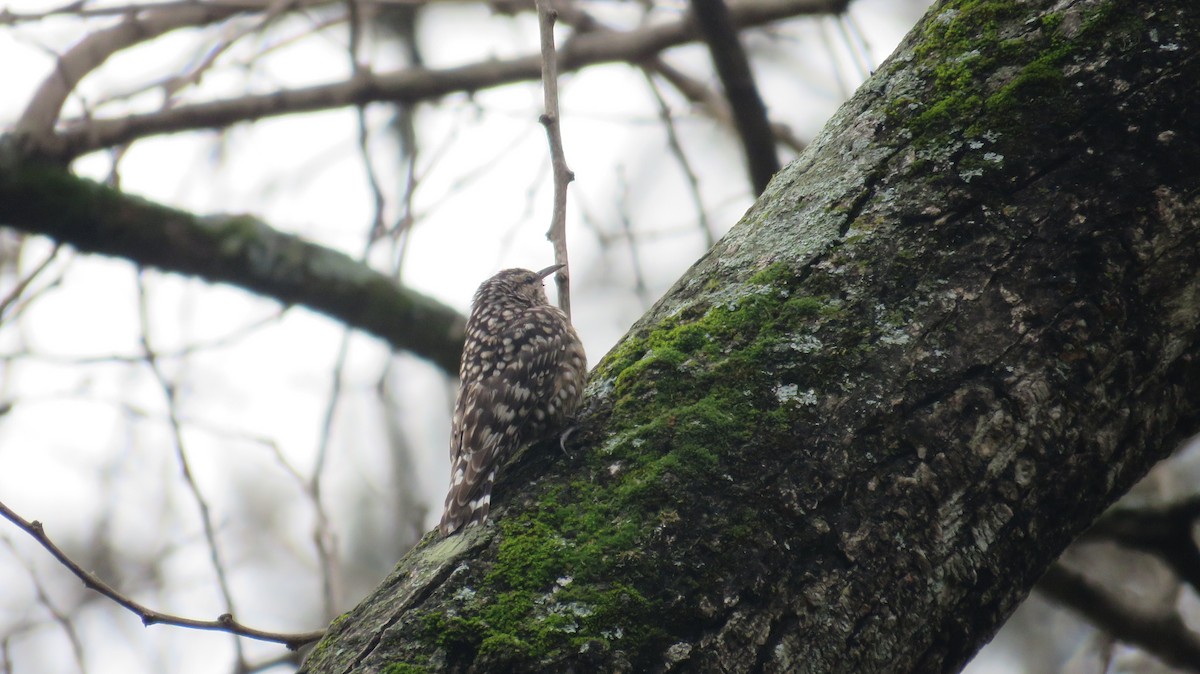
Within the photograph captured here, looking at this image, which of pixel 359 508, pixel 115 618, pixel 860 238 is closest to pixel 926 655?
pixel 860 238

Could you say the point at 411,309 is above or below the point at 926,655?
above

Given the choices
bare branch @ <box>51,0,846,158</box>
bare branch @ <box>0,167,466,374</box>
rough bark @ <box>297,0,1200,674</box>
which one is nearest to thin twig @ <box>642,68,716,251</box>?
bare branch @ <box>51,0,846,158</box>

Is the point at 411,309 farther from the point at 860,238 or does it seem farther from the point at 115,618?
the point at 115,618

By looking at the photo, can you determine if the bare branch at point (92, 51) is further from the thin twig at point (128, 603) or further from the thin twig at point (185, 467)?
the thin twig at point (128, 603)

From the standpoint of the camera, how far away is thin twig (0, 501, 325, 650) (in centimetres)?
210

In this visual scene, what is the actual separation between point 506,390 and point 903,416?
1931 millimetres

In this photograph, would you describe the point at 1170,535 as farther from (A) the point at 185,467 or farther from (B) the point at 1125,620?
(A) the point at 185,467

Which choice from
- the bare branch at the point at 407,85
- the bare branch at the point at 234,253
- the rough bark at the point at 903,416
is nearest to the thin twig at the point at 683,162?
the bare branch at the point at 407,85

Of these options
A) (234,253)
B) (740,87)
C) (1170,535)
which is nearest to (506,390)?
(740,87)

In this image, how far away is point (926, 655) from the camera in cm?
185

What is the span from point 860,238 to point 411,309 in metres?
3.65

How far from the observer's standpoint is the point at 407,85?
555 cm

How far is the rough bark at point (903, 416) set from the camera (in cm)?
184

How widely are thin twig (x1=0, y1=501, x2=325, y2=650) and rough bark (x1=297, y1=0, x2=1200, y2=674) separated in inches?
11.2
